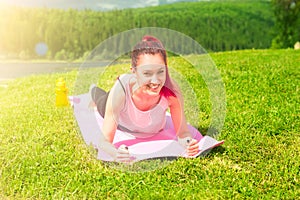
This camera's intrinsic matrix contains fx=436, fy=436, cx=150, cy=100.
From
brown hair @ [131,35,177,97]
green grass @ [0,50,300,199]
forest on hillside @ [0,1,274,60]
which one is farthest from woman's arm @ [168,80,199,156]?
forest on hillside @ [0,1,274,60]

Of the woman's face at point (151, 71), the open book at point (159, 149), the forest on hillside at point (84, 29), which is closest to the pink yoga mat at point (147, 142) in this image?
the open book at point (159, 149)

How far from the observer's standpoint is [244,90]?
20.5ft

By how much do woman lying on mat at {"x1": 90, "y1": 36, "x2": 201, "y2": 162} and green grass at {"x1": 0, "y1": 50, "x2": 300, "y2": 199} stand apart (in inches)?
10.7

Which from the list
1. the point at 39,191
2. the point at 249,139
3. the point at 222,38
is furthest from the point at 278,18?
the point at 39,191

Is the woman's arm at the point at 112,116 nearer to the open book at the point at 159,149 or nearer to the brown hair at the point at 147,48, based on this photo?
the open book at the point at 159,149

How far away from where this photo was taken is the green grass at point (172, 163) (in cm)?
335

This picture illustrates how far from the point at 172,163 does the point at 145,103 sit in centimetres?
61

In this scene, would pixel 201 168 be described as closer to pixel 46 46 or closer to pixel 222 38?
pixel 46 46

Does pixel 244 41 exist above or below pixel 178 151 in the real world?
→ above

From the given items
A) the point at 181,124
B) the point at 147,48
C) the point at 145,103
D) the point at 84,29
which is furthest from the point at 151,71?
the point at 84,29

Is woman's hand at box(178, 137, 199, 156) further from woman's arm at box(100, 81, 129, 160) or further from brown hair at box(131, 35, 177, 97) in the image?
brown hair at box(131, 35, 177, 97)

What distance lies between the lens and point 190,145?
3.92 metres

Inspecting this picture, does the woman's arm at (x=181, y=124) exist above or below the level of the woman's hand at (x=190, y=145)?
above

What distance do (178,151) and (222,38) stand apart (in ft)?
61.9
